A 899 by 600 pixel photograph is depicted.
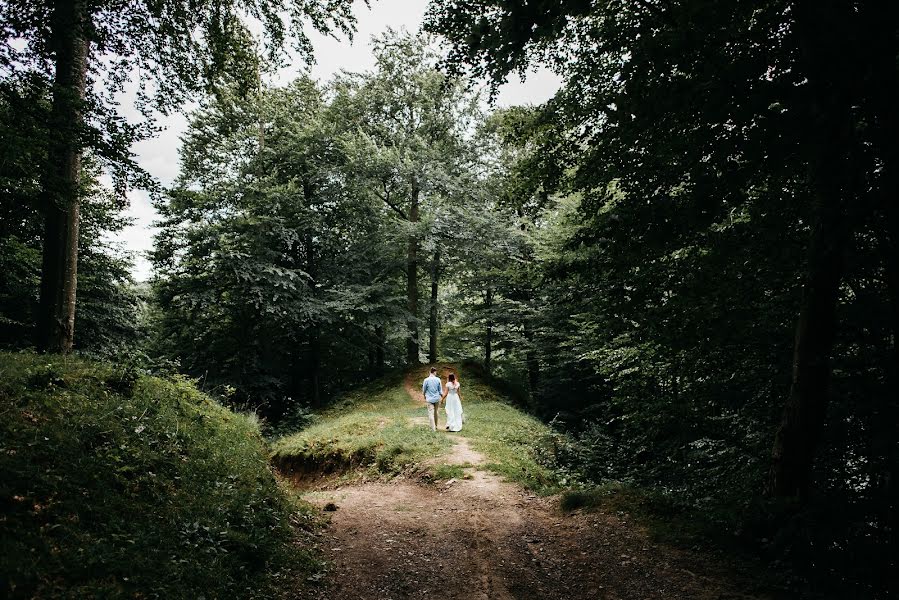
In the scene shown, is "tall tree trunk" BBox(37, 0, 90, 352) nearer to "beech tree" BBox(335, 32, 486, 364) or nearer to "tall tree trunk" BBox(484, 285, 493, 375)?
"beech tree" BBox(335, 32, 486, 364)

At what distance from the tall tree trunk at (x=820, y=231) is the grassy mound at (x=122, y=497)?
18.2 ft

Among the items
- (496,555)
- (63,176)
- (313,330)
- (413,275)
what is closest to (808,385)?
(496,555)

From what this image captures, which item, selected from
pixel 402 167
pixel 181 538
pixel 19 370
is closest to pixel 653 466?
pixel 181 538

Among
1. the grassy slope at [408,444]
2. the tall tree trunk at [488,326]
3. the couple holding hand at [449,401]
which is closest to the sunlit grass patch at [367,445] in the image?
the grassy slope at [408,444]

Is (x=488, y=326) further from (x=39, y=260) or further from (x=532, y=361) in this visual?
(x=39, y=260)

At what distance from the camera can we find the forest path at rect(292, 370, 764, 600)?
4.52m

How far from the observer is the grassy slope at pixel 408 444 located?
30.3 feet

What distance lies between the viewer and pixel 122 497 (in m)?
4.09

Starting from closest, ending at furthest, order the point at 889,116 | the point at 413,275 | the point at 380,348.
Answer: the point at 889,116
the point at 413,275
the point at 380,348

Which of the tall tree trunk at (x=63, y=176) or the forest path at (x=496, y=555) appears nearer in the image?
the forest path at (x=496, y=555)

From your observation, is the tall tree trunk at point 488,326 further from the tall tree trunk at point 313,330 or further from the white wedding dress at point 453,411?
the white wedding dress at point 453,411

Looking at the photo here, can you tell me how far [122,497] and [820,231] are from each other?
6.86m

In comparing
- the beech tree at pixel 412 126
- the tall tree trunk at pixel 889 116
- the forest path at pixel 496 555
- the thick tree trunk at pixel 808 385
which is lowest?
the forest path at pixel 496 555

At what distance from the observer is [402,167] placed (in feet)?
63.0
